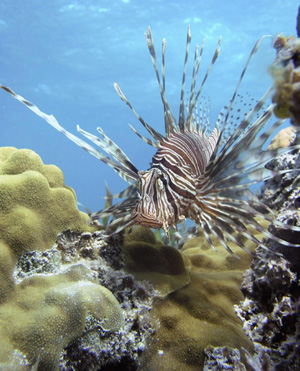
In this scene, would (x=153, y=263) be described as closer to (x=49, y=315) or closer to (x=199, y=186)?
(x=199, y=186)

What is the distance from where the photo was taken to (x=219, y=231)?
2.74m

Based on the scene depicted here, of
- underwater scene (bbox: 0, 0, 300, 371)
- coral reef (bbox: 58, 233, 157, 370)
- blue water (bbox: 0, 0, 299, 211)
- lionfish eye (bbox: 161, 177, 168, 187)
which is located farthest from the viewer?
blue water (bbox: 0, 0, 299, 211)

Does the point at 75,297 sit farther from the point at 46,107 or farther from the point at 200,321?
the point at 46,107

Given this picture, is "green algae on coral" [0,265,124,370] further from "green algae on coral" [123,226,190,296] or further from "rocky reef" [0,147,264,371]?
"green algae on coral" [123,226,190,296]

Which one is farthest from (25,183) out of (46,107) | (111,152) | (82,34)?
(46,107)

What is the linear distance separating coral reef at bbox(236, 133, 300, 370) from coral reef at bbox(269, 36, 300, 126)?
118 cm

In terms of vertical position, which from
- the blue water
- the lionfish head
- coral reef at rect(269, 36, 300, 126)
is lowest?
the lionfish head

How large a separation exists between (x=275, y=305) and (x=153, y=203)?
4.24ft

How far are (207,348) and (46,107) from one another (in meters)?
56.6

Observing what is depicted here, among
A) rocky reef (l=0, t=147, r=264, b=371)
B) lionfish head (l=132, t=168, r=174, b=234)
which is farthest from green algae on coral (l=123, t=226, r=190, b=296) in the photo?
lionfish head (l=132, t=168, r=174, b=234)

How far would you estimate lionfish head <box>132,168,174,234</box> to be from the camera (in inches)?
95.7

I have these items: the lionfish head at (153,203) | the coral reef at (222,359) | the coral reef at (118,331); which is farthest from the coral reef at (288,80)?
the coral reef at (118,331)

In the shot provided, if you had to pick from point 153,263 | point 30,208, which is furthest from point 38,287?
point 153,263

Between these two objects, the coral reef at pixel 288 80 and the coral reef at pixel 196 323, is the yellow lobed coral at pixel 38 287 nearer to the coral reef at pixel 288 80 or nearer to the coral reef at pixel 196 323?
the coral reef at pixel 196 323
